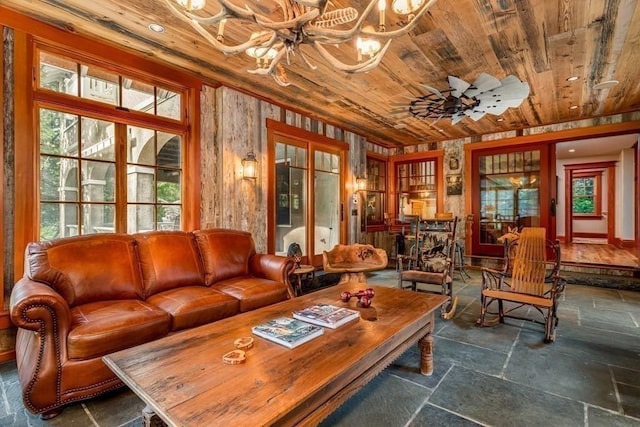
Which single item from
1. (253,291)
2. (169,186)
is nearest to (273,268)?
(253,291)

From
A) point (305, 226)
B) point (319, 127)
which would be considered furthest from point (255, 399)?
point (319, 127)

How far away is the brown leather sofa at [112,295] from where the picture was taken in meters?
1.80

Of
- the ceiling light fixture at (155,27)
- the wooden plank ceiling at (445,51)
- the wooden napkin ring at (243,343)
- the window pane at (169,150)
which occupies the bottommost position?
the wooden napkin ring at (243,343)

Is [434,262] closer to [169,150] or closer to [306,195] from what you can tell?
[306,195]

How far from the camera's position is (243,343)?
1.57 m

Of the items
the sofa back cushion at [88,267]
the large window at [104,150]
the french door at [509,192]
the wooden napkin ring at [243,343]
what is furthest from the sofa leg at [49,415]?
the french door at [509,192]

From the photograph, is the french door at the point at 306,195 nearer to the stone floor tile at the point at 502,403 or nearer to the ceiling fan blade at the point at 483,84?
the ceiling fan blade at the point at 483,84

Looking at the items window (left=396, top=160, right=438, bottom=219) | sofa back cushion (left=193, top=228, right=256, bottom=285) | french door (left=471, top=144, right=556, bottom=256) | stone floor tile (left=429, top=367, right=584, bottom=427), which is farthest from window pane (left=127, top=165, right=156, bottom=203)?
french door (left=471, top=144, right=556, bottom=256)

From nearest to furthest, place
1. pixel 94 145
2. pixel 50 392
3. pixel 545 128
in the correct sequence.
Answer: pixel 50 392, pixel 94 145, pixel 545 128

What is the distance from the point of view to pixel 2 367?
2.37 m

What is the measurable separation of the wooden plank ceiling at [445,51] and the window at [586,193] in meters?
6.18

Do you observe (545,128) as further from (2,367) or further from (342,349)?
(2,367)

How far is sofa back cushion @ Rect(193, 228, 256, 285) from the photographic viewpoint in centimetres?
324

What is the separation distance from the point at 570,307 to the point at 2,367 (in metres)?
5.85
